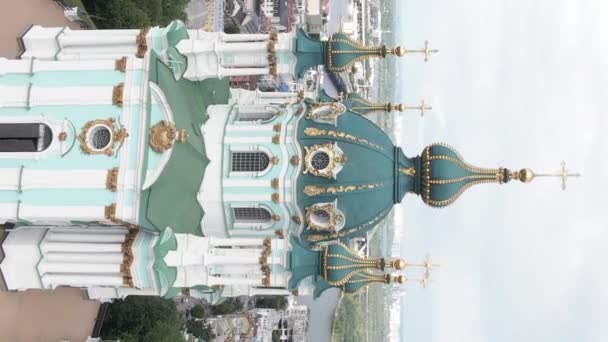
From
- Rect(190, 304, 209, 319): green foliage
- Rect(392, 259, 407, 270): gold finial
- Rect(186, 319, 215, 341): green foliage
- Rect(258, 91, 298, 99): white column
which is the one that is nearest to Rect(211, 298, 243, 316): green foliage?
Rect(186, 319, 215, 341): green foliage

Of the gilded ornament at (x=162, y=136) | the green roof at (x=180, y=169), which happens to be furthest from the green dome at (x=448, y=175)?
the gilded ornament at (x=162, y=136)

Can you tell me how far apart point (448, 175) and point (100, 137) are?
10934 millimetres

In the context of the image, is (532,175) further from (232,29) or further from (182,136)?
(232,29)

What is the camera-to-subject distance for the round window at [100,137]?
19.7 metres

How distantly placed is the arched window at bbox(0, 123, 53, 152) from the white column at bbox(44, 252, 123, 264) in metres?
3.16

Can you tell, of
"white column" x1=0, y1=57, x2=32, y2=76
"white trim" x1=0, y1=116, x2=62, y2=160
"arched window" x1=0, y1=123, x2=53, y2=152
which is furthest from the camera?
"white column" x1=0, y1=57, x2=32, y2=76

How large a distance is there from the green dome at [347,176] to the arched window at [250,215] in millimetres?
1467

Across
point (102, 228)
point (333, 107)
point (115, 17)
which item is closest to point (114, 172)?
point (102, 228)

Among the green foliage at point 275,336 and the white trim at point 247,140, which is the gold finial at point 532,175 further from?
the green foliage at point 275,336

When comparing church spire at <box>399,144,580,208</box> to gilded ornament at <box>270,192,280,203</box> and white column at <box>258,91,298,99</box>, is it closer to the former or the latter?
gilded ornament at <box>270,192,280,203</box>

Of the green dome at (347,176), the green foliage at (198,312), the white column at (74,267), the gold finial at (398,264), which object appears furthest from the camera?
the green foliage at (198,312)

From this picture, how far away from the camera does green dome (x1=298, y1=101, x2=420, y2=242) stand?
867 inches

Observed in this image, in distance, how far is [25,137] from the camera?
19.9 m

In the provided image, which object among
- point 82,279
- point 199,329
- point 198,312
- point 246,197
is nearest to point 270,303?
point 199,329
